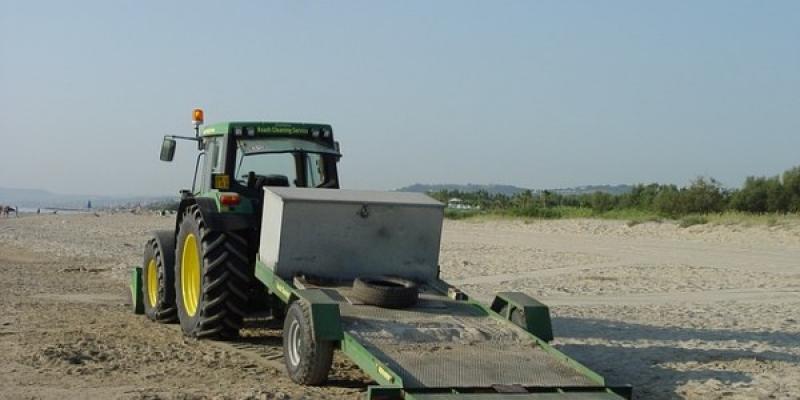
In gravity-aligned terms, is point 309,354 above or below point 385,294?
below

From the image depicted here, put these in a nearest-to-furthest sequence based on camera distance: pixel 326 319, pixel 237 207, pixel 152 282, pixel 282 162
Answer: pixel 326 319 → pixel 237 207 → pixel 282 162 → pixel 152 282

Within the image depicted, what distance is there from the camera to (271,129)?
10.2m

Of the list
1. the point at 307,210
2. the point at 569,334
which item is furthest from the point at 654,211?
the point at 307,210

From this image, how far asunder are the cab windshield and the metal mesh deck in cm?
291

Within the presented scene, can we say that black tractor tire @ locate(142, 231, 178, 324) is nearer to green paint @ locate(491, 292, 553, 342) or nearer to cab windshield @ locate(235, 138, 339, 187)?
cab windshield @ locate(235, 138, 339, 187)

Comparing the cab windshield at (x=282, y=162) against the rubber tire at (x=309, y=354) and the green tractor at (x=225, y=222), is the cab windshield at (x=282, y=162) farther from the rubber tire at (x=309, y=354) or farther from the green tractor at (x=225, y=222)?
the rubber tire at (x=309, y=354)

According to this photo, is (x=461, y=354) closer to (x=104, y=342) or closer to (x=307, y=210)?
(x=307, y=210)

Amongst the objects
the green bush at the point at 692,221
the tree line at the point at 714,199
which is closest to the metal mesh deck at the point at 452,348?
the green bush at the point at 692,221

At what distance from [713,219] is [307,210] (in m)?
26.7

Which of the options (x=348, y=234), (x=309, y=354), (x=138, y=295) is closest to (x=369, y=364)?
(x=309, y=354)

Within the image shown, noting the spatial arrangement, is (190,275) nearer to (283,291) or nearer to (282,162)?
(282,162)

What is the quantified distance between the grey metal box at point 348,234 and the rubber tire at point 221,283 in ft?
1.19

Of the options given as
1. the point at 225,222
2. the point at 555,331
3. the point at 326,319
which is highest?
the point at 225,222

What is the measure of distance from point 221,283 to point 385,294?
77.6 inches
